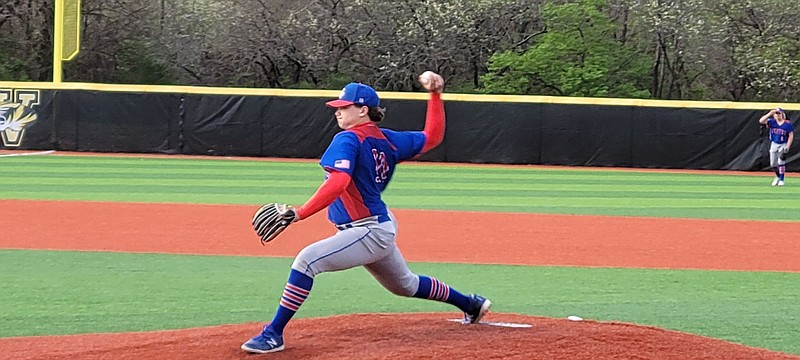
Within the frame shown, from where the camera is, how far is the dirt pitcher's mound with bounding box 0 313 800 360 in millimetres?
5227

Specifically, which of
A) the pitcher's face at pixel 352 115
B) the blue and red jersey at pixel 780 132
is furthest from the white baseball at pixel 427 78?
the blue and red jersey at pixel 780 132

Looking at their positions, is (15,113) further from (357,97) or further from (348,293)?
(357,97)

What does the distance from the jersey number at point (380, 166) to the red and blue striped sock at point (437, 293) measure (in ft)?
2.20

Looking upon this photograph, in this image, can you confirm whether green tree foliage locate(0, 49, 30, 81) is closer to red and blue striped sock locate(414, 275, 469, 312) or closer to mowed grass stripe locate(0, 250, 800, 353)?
mowed grass stripe locate(0, 250, 800, 353)

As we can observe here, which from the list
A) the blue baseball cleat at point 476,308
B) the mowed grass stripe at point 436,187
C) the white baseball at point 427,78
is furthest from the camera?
the mowed grass stripe at point 436,187

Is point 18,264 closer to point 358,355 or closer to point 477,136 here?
point 358,355

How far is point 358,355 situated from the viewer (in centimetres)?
518

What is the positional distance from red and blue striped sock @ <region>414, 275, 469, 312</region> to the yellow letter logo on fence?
2119 cm

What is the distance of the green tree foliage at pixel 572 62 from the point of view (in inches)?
1357

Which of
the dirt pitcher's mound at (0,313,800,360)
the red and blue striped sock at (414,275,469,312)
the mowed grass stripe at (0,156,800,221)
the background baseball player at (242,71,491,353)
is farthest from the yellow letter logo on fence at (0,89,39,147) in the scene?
the background baseball player at (242,71,491,353)

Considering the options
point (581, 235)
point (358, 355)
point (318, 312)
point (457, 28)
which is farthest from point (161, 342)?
point (457, 28)

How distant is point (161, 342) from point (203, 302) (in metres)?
1.91

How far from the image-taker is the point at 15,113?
2528cm

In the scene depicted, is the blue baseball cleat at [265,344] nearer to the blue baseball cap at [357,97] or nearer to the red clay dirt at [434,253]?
the red clay dirt at [434,253]
